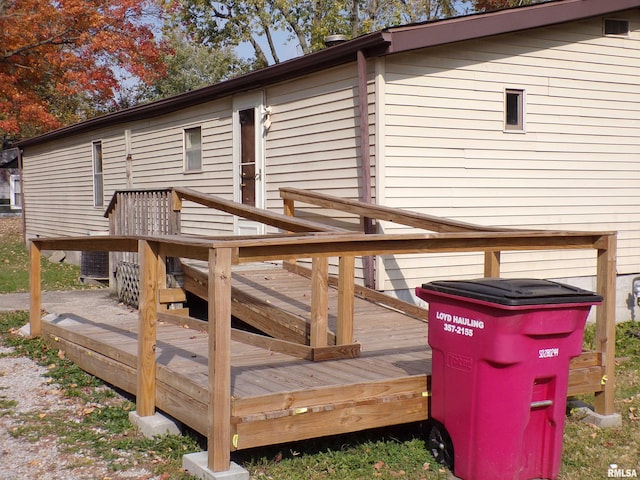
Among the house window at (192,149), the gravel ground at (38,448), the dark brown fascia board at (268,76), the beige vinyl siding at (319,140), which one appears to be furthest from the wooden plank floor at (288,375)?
the house window at (192,149)

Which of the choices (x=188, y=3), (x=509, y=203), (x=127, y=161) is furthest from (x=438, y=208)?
(x=188, y=3)

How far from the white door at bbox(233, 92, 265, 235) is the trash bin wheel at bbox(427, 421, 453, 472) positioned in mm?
6166

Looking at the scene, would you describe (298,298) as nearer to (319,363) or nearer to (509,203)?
(319,363)

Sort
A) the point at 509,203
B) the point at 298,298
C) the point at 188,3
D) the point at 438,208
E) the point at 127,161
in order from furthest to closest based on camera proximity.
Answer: the point at 188,3
the point at 127,161
the point at 509,203
the point at 438,208
the point at 298,298

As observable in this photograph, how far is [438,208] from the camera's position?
8.91 m

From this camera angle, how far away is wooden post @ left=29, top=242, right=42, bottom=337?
7.95 meters

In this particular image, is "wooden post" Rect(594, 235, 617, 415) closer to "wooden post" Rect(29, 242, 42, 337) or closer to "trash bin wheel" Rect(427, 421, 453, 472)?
"trash bin wheel" Rect(427, 421, 453, 472)

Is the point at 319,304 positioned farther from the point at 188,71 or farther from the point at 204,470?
the point at 188,71

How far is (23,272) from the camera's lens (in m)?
15.4

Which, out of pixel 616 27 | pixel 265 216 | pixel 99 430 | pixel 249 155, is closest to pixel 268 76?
pixel 249 155

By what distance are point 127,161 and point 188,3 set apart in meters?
17.0

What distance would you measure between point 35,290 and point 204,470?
447cm

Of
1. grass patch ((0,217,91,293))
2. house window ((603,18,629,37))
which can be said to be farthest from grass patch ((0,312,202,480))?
house window ((603,18,629,37))

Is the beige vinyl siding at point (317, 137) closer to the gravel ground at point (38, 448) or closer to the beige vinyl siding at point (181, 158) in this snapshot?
the beige vinyl siding at point (181, 158)
